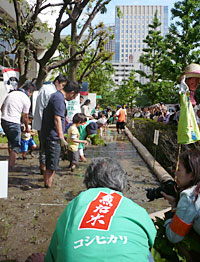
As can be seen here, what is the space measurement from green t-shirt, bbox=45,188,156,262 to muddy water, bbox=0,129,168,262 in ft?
5.55

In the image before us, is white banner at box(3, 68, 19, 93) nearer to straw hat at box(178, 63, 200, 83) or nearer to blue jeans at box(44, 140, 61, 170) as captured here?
blue jeans at box(44, 140, 61, 170)

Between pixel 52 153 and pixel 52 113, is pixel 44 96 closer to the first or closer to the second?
pixel 52 113

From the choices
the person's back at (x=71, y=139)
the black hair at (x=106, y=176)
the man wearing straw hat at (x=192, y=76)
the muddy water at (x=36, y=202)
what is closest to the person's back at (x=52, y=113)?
the muddy water at (x=36, y=202)

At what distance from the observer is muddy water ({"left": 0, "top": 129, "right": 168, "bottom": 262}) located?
10.6 ft

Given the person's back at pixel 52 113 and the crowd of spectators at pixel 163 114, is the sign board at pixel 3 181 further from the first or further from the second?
the crowd of spectators at pixel 163 114

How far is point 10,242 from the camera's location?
10.6 ft

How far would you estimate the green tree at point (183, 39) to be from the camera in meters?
25.7

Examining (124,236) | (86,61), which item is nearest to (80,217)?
(124,236)

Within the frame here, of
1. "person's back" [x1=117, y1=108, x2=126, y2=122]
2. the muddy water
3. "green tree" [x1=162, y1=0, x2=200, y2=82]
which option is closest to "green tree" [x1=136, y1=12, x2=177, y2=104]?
"green tree" [x1=162, y1=0, x2=200, y2=82]

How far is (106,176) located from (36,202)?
9.82 feet

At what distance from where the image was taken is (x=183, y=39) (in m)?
26.7

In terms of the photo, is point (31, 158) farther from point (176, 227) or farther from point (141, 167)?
point (176, 227)

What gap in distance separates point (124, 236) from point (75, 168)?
5.51 meters

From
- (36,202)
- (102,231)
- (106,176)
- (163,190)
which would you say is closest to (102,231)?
(102,231)
